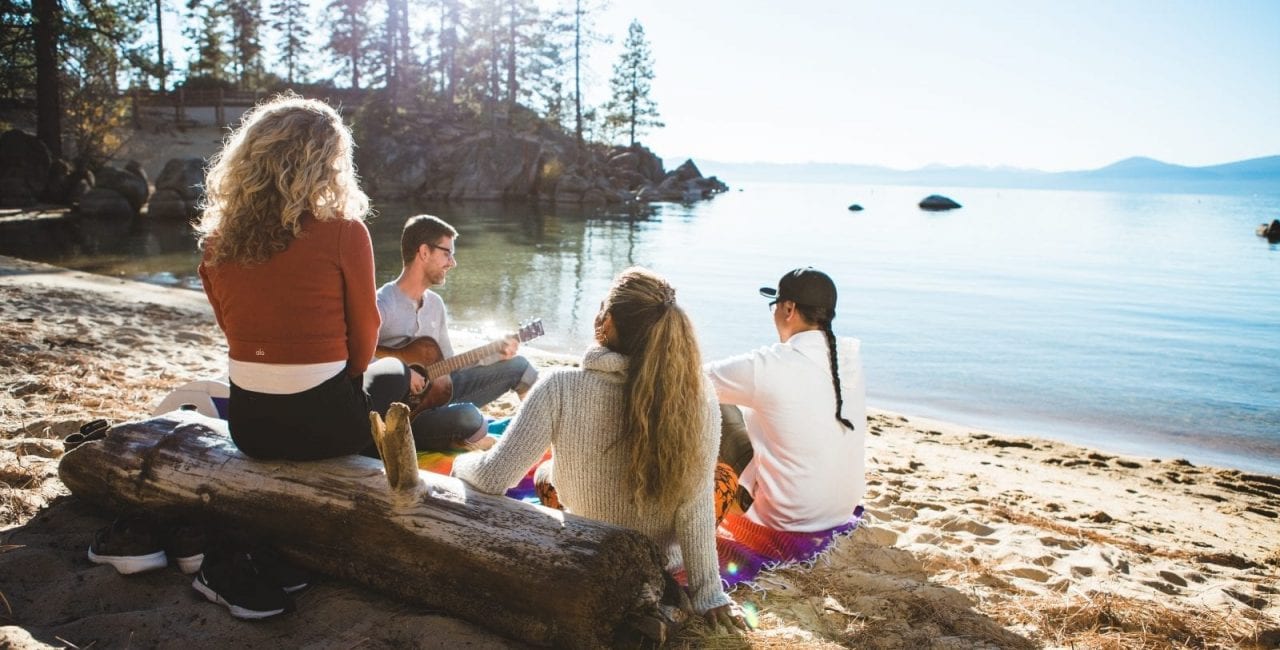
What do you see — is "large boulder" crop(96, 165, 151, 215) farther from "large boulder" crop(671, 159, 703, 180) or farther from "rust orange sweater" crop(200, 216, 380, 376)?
"large boulder" crop(671, 159, 703, 180)

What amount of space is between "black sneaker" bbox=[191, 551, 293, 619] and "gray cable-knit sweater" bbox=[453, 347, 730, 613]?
74 centimetres

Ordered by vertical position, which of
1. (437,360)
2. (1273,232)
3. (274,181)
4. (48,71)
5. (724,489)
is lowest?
(724,489)

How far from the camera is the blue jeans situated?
4754 mm

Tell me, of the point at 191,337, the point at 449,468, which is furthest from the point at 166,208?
the point at 449,468

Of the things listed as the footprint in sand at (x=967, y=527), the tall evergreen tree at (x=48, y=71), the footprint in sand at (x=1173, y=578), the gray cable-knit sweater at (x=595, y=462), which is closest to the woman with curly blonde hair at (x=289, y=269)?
the gray cable-knit sweater at (x=595, y=462)

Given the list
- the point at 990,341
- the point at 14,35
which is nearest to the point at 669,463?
the point at 990,341

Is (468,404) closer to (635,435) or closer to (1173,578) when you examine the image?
(635,435)

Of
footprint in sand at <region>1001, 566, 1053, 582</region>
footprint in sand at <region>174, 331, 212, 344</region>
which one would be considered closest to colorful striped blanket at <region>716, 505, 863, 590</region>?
footprint in sand at <region>1001, 566, 1053, 582</region>

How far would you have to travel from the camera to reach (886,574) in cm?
385

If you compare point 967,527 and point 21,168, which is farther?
point 21,168

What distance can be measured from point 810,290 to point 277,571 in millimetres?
2563

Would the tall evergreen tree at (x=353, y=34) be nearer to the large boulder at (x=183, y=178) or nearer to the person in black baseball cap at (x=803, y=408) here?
the large boulder at (x=183, y=178)

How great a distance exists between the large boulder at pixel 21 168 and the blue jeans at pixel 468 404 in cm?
2521

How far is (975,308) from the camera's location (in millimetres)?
17156
